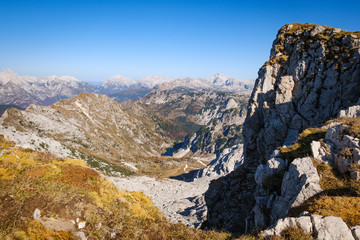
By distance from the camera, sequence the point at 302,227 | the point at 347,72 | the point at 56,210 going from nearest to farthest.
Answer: the point at 302,227 < the point at 56,210 < the point at 347,72

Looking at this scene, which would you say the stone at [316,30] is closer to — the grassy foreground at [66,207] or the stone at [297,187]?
the stone at [297,187]

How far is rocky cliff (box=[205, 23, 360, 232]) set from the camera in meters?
34.9

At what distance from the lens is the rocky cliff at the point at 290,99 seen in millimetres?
34906

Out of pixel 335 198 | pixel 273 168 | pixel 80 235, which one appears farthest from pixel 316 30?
pixel 80 235

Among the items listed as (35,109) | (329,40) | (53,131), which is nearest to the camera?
(329,40)

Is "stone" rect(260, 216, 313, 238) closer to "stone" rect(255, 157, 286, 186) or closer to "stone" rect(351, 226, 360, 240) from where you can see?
"stone" rect(351, 226, 360, 240)

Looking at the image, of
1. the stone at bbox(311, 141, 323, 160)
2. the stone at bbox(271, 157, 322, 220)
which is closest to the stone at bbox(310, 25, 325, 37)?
the stone at bbox(311, 141, 323, 160)

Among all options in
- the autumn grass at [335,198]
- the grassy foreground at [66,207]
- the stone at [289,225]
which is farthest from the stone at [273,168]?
the stone at [289,225]

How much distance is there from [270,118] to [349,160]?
32.3 meters

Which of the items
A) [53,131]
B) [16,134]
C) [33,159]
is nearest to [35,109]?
[53,131]

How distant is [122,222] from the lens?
40.7 feet

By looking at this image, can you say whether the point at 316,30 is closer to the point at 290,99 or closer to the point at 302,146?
the point at 290,99

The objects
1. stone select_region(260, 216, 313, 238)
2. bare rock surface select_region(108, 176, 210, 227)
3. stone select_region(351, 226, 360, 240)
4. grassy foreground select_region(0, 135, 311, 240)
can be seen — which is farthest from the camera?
bare rock surface select_region(108, 176, 210, 227)

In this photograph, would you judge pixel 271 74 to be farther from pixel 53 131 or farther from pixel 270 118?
pixel 53 131
